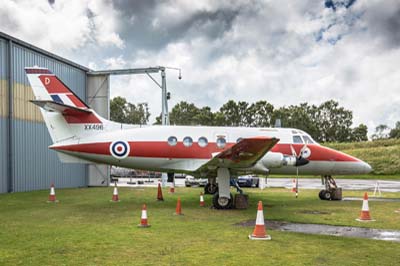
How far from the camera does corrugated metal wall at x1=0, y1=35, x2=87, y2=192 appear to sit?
22500 mm

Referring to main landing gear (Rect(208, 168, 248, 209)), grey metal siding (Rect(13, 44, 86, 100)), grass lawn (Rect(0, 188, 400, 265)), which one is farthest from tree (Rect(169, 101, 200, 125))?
grass lawn (Rect(0, 188, 400, 265))

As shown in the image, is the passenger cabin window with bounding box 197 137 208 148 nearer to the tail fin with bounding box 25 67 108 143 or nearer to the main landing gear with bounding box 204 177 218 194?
the tail fin with bounding box 25 67 108 143

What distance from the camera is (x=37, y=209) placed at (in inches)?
568

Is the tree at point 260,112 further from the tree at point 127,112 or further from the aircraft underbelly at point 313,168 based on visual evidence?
the aircraft underbelly at point 313,168

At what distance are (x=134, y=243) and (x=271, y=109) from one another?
77.5 metres

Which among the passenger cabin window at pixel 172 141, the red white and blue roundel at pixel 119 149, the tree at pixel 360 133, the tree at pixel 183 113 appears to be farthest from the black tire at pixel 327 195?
the tree at pixel 360 133

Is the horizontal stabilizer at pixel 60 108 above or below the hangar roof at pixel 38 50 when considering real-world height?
below

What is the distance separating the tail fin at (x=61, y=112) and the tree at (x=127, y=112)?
224 feet

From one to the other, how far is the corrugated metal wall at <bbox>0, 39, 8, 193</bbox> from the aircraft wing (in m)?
12.8

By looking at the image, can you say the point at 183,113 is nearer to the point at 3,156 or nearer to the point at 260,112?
the point at 260,112

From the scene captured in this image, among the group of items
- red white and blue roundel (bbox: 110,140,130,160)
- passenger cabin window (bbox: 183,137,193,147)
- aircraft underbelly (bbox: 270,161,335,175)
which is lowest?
aircraft underbelly (bbox: 270,161,335,175)

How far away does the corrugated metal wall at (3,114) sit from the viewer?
21359 millimetres

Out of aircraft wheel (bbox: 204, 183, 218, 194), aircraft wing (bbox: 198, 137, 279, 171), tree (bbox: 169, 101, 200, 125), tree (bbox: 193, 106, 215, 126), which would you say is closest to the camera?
aircraft wing (bbox: 198, 137, 279, 171)

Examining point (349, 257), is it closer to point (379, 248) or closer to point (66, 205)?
point (379, 248)
